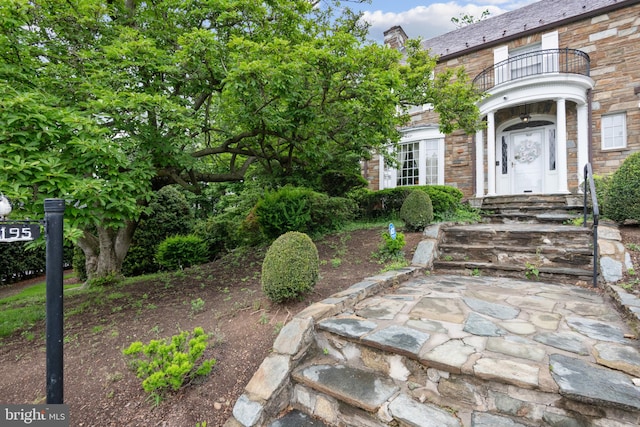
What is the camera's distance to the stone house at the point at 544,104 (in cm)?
712

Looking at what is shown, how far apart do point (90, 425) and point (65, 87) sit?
3522 mm

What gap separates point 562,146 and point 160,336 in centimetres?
887

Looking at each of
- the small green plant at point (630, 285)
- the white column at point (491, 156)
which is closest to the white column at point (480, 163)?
the white column at point (491, 156)

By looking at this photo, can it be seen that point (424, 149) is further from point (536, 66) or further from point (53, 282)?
point (53, 282)

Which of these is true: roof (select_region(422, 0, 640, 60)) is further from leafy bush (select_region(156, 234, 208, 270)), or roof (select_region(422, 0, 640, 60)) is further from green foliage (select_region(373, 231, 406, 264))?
leafy bush (select_region(156, 234, 208, 270))

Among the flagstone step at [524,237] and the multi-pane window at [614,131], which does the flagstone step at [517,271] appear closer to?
the flagstone step at [524,237]

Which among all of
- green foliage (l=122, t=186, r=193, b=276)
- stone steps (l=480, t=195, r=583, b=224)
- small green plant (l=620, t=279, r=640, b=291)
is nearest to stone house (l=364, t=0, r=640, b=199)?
stone steps (l=480, t=195, r=583, b=224)

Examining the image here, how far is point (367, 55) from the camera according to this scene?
3850 mm

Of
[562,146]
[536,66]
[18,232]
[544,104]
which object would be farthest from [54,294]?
[536,66]

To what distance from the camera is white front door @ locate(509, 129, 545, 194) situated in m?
8.05

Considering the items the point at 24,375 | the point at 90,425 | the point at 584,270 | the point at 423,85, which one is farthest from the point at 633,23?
the point at 24,375

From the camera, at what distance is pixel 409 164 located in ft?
32.7

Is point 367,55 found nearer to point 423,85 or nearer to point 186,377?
point 423,85

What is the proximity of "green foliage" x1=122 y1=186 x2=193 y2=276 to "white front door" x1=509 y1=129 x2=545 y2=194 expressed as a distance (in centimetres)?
972
